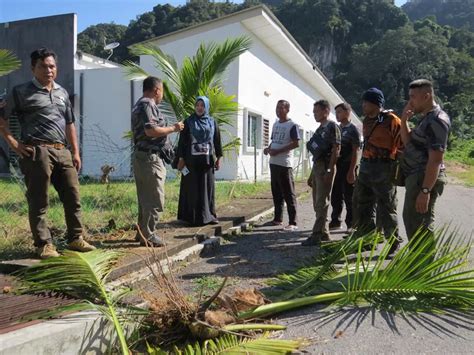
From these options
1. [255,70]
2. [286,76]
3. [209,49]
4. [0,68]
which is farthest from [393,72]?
[0,68]

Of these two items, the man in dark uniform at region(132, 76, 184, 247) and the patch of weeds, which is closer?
the patch of weeds

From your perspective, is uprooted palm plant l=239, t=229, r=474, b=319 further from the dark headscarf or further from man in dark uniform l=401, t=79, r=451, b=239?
the dark headscarf

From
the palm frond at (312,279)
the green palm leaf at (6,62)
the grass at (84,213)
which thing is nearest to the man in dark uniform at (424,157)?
the palm frond at (312,279)

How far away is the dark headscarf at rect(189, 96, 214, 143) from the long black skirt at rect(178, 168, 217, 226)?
42 cm

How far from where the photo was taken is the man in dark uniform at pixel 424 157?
375 centimetres

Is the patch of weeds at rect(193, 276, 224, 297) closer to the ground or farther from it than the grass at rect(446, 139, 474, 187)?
closer to the ground

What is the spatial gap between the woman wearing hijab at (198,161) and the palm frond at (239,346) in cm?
336

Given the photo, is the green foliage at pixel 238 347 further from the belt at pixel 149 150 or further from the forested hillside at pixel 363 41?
the forested hillside at pixel 363 41

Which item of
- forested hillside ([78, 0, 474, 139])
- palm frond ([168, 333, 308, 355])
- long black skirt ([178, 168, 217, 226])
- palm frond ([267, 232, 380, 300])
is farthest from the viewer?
forested hillside ([78, 0, 474, 139])

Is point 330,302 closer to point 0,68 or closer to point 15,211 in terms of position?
point 0,68

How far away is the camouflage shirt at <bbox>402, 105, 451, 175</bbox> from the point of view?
3.75 m

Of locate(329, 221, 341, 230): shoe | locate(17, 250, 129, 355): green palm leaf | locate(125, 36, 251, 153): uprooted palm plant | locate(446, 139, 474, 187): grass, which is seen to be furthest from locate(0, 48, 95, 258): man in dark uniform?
locate(446, 139, 474, 187): grass

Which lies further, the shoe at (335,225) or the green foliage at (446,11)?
the green foliage at (446,11)

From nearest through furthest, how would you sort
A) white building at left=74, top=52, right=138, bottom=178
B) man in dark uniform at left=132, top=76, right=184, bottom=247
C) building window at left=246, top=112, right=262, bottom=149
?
man in dark uniform at left=132, top=76, right=184, bottom=247
white building at left=74, top=52, right=138, bottom=178
building window at left=246, top=112, right=262, bottom=149
